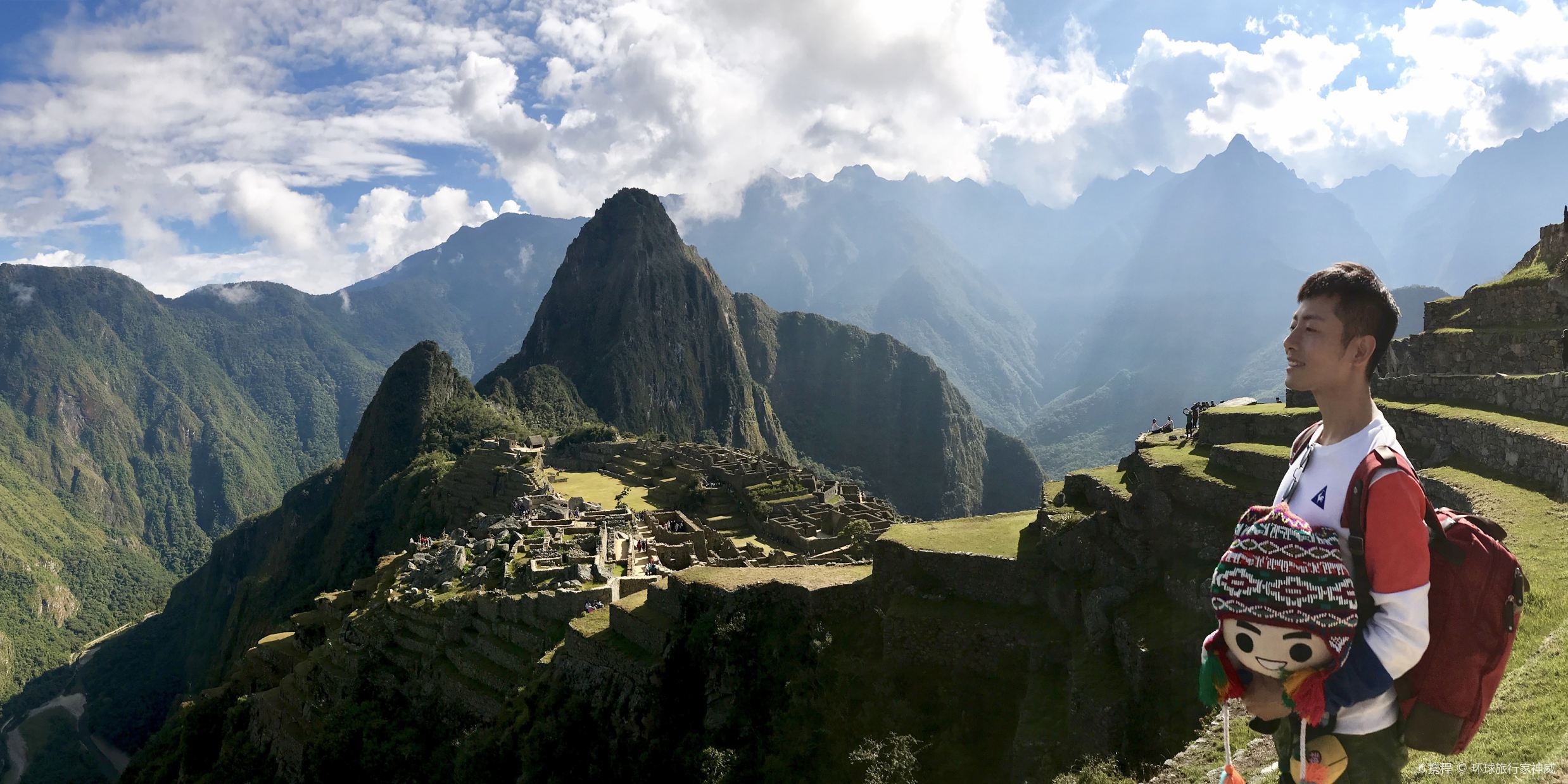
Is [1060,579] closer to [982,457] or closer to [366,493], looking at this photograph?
[366,493]

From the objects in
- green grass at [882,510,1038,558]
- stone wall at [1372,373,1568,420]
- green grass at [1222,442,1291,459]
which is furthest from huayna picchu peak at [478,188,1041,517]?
green grass at [1222,442,1291,459]

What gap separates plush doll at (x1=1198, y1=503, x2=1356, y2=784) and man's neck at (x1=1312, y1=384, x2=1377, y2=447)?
1.50 feet

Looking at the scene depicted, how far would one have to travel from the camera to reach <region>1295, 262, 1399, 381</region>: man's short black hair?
11.7 feet

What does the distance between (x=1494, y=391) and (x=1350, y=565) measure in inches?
618

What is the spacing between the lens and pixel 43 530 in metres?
165

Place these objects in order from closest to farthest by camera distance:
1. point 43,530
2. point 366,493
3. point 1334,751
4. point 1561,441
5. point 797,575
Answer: point 1334,751, point 1561,441, point 797,575, point 366,493, point 43,530

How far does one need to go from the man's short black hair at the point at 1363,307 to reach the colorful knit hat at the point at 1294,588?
88 cm

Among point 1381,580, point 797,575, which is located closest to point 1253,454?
point 797,575

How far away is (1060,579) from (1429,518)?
11.5 metres

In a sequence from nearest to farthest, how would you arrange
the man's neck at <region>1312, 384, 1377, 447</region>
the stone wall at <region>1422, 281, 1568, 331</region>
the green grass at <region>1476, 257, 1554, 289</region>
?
the man's neck at <region>1312, 384, 1377, 447</region>, the stone wall at <region>1422, 281, 1568, 331</region>, the green grass at <region>1476, 257, 1554, 289</region>

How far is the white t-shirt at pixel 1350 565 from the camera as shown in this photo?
313 centimetres

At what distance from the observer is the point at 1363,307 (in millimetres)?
3562

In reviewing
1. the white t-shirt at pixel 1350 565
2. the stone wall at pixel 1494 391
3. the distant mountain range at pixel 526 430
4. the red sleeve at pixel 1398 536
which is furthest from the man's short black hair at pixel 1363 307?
the distant mountain range at pixel 526 430

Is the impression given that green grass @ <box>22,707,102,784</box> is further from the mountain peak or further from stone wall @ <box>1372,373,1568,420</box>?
the mountain peak
